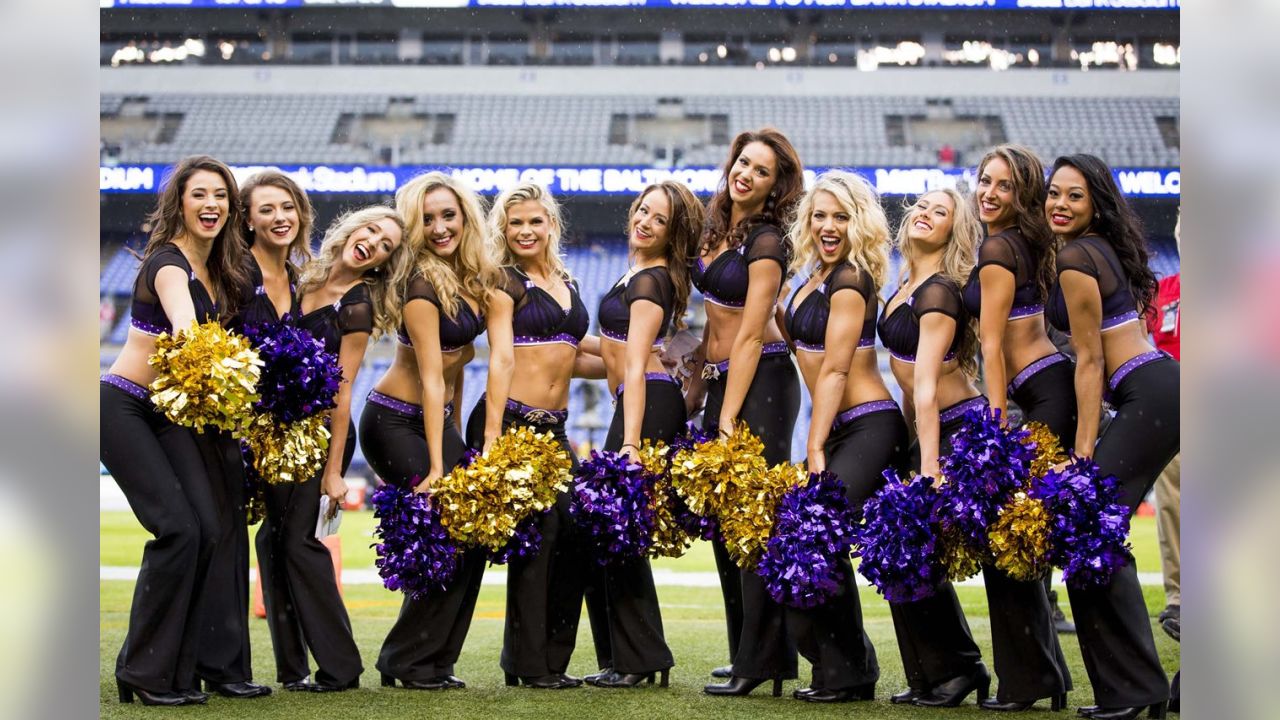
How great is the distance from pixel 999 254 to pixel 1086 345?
1.22 feet

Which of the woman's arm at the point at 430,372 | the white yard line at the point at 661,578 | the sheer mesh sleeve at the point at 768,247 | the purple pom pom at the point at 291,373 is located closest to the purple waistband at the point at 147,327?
the purple pom pom at the point at 291,373

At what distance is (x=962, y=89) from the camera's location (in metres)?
26.0

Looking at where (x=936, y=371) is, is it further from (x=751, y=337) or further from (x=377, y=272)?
(x=377, y=272)

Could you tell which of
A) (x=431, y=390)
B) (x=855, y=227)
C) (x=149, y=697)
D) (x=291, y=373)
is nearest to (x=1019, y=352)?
(x=855, y=227)

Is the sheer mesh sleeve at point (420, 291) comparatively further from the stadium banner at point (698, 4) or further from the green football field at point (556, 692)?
the stadium banner at point (698, 4)

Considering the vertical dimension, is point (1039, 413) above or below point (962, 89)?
below

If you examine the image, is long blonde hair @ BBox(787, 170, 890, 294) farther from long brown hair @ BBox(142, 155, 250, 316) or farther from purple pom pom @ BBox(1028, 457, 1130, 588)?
long brown hair @ BBox(142, 155, 250, 316)

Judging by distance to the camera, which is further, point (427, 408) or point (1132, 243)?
point (427, 408)

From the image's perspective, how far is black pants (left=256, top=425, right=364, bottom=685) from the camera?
13.6 ft
